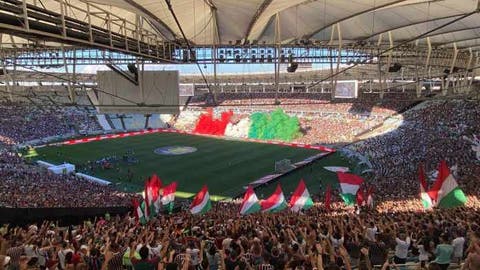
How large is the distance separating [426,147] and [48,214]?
2608cm

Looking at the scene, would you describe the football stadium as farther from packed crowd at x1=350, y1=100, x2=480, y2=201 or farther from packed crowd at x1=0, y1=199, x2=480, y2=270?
packed crowd at x1=350, y1=100, x2=480, y2=201

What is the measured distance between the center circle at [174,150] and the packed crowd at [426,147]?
1644 centimetres

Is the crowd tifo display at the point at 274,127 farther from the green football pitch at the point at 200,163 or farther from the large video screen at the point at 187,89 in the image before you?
the large video screen at the point at 187,89

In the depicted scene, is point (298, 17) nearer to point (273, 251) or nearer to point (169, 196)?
point (169, 196)

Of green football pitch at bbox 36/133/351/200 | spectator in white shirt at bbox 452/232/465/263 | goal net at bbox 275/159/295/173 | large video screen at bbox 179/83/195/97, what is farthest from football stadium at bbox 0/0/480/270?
large video screen at bbox 179/83/195/97

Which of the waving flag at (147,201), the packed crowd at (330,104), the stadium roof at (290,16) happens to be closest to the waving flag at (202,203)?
the waving flag at (147,201)

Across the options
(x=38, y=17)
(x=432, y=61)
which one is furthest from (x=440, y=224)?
(x=432, y=61)

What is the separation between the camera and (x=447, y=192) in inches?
571

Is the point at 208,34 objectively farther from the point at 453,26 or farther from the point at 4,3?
the point at 4,3

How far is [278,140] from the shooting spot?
52.7m

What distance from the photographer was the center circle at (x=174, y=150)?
4562 centimetres

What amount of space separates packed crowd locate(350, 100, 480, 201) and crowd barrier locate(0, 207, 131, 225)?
13228mm

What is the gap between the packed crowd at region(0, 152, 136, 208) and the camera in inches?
770

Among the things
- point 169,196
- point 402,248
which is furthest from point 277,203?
point 402,248
